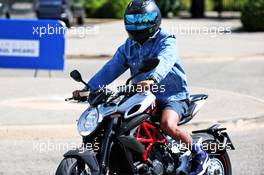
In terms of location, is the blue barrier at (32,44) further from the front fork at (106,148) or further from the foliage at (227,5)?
the foliage at (227,5)

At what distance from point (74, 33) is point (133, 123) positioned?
75.6ft

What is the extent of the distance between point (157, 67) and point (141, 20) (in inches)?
15.6

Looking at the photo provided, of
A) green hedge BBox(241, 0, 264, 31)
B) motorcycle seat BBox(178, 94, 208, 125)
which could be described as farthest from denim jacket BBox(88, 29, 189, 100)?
green hedge BBox(241, 0, 264, 31)

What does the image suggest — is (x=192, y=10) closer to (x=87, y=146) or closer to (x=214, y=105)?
(x=214, y=105)

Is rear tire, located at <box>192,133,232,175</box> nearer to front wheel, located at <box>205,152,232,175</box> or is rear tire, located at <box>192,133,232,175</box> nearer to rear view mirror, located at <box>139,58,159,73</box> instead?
front wheel, located at <box>205,152,232,175</box>

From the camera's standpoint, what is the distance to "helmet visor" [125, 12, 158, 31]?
5.61m

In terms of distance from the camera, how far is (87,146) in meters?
5.36

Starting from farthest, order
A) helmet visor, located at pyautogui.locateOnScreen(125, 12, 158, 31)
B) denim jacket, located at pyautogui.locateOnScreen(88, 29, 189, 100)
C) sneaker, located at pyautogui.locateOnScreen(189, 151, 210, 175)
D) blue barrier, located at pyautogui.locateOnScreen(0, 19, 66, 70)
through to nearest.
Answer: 1. blue barrier, located at pyautogui.locateOnScreen(0, 19, 66, 70)
2. sneaker, located at pyautogui.locateOnScreen(189, 151, 210, 175)
3. denim jacket, located at pyautogui.locateOnScreen(88, 29, 189, 100)
4. helmet visor, located at pyautogui.locateOnScreen(125, 12, 158, 31)

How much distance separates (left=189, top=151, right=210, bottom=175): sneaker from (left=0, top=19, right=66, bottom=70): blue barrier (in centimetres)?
813

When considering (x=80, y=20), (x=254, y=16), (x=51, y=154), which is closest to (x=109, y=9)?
(x=80, y=20)

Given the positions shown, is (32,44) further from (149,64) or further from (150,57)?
(149,64)

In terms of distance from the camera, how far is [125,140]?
5.44m

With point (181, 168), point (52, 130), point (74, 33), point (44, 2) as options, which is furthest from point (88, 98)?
point (44, 2)

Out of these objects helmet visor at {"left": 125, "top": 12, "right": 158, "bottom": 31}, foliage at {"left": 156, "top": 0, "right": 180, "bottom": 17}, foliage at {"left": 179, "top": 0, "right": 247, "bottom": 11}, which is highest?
helmet visor at {"left": 125, "top": 12, "right": 158, "bottom": 31}
